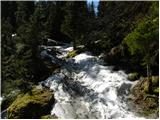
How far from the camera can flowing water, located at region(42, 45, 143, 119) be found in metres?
30.5

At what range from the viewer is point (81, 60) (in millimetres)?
43906

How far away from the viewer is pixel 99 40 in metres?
48.6

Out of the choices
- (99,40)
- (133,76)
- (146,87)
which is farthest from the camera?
(99,40)

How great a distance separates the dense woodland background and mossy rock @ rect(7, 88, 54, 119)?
2132mm

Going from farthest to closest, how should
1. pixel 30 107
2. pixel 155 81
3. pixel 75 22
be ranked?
pixel 75 22, pixel 155 81, pixel 30 107

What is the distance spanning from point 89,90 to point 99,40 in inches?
569

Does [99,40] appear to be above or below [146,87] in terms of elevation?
above

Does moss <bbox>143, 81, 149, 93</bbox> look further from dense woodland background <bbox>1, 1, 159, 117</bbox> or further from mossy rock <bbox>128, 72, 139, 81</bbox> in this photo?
mossy rock <bbox>128, 72, 139, 81</bbox>

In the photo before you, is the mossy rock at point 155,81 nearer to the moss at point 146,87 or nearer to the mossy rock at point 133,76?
the moss at point 146,87

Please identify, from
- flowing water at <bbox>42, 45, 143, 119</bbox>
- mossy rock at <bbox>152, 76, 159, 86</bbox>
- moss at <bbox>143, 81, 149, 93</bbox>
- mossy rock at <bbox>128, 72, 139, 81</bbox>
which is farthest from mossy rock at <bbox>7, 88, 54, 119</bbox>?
mossy rock at <bbox>152, 76, 159, 86</bbox>

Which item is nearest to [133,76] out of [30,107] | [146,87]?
[146,87]

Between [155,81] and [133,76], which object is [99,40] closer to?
[133,76]

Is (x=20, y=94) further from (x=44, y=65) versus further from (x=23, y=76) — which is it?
(x=44, y=65)

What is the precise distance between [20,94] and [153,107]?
10.9 metres
